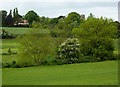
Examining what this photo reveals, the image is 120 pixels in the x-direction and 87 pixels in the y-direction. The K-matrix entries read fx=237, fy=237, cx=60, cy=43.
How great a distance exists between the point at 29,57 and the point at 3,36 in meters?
35.2

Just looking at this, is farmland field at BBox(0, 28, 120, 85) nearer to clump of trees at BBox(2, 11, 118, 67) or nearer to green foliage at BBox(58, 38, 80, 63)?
clump of trees at BBox(2, 11, 118, 67)

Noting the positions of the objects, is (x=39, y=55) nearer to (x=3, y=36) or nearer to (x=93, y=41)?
(x=93, y=41)

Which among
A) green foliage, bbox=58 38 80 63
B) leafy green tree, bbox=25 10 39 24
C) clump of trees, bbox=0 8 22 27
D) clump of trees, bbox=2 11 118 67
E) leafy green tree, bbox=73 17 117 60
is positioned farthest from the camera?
leafy green tree, bbox=25 10 39 24

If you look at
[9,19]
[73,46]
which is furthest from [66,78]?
[9,19]

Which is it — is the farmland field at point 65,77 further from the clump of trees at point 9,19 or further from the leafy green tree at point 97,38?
the clump of trees at point 9,19

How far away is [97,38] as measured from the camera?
42.3m

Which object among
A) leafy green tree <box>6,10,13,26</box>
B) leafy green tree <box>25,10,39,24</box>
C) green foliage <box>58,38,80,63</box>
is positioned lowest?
green foliage <box>58,38,80,63</box>

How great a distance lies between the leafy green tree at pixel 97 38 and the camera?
136ft

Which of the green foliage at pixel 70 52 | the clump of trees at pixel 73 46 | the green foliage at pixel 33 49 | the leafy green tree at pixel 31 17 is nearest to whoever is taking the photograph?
the green foliage at pixel 33 49

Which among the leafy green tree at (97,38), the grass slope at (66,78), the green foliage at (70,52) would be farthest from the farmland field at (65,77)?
the leafy green tree at (97,38)

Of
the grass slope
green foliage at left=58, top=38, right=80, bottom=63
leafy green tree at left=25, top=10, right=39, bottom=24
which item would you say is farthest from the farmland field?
leafy green tree at left=25, top=10, right=39, bottom=24

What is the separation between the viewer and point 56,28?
5678 cm

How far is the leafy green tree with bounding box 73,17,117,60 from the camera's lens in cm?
4144

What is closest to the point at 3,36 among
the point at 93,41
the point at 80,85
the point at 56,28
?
the point at 56,28
